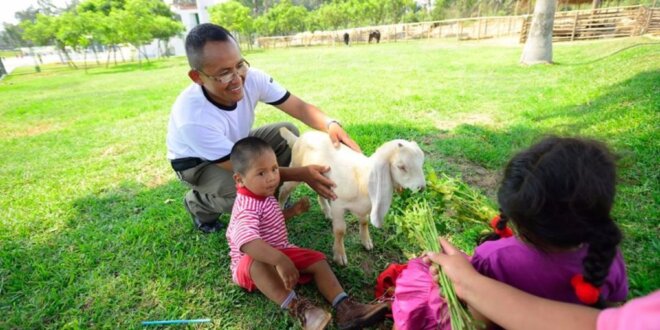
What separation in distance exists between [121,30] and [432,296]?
1371 inches

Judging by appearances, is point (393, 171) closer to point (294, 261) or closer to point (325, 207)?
point (294, 261)

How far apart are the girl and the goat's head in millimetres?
815

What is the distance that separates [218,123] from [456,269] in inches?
83.3

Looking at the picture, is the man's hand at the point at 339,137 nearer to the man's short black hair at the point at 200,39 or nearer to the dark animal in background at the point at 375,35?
the man's short black hair at the point at 200,39

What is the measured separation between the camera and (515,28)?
91.6ft

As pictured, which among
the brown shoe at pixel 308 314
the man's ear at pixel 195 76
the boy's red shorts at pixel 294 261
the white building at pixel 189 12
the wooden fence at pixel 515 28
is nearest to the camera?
the brown shoe at pixel 308 314

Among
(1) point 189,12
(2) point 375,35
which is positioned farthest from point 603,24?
(1) point 189,12

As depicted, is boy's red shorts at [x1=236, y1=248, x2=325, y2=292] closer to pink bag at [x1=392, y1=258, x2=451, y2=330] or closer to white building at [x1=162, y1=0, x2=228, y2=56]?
pink bag at [x1=392, y1=258, x2=451, y2=330]

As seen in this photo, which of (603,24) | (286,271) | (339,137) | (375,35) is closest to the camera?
(286,271)

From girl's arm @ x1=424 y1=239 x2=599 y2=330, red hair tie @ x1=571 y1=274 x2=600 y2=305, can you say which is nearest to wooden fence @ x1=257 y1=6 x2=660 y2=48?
red hair tie @ x1=571 y1=274 x2=600 y2=305

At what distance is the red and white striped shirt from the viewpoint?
223 centimetres

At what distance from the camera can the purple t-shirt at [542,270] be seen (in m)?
1.36

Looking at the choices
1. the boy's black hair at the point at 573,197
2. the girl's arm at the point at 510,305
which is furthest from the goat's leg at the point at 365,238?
the boy's black hair at the point at 573,197

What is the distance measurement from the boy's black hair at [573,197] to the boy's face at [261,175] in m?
1.51
